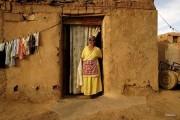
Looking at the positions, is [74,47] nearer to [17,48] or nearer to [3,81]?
[17,48]

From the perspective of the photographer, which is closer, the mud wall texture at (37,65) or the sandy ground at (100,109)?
the sandy ground at (100,109)

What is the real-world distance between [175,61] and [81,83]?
3927 millimetres

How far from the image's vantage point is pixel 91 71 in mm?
6965

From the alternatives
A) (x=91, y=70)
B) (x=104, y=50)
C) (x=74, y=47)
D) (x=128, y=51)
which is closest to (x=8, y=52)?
(x=74, y=47)

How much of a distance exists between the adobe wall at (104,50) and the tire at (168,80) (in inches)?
28.8

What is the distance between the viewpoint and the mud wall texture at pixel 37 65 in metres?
6.67

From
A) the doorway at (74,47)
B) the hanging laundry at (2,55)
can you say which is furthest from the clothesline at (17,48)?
the doorway at (74,47)

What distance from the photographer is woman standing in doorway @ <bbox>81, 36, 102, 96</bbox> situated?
22.8ft

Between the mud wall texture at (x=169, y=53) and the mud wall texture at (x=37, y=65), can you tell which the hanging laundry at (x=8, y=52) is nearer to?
the mud wall texture at (x=37, y=65)

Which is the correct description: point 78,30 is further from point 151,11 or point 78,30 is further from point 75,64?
point 151,11

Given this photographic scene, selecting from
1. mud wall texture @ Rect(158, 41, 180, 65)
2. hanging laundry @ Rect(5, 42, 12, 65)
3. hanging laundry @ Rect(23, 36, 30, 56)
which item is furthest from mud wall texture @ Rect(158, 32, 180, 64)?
hanging laundry @ Rect(5, 42, 12, 65)

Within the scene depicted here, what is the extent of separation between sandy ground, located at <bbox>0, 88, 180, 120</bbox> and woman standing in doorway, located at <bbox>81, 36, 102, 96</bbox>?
13.7 inches

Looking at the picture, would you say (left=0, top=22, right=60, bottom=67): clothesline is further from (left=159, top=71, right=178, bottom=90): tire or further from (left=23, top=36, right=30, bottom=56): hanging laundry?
(left=159, top=71, right=178, bottom=90): tire

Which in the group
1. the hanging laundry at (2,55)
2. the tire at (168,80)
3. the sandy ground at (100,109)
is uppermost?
the hanging laundry at (2,55)
